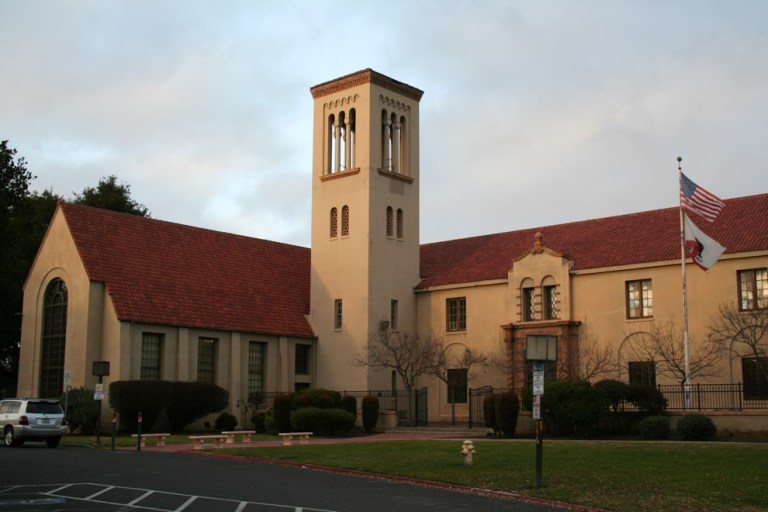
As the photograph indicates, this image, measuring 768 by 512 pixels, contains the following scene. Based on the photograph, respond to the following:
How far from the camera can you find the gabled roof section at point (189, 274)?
141 feet

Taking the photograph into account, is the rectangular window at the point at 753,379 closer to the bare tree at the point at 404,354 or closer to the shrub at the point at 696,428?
the shrub at the point at 696,428

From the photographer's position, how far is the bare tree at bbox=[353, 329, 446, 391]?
46.1m

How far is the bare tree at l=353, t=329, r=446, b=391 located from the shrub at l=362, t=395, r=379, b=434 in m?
3.63

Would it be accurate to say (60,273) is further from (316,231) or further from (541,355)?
(541,355)

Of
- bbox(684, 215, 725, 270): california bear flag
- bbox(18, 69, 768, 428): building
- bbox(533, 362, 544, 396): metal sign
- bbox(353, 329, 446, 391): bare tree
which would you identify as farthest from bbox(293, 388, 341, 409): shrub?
bbox(533, 362, 544, 396): metal sign


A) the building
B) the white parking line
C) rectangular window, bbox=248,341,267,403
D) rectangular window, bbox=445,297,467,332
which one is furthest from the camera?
rectangular window, bbox=445,297,467,332

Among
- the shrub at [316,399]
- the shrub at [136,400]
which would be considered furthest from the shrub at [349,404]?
the shrub at [136,400]

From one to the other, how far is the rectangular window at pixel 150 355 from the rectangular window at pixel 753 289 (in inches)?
1017

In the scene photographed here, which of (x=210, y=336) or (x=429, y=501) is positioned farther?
(x=210, y=336)

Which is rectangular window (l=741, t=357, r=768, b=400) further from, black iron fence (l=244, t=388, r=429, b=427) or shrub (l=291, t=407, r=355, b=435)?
shrub (l=291, t=407, r=355, b=435)

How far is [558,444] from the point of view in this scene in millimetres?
28125

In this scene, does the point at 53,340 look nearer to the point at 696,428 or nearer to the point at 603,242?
the point at 603,242

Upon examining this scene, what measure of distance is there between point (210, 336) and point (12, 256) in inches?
621

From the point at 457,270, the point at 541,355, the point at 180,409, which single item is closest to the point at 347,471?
the point at 541,355
